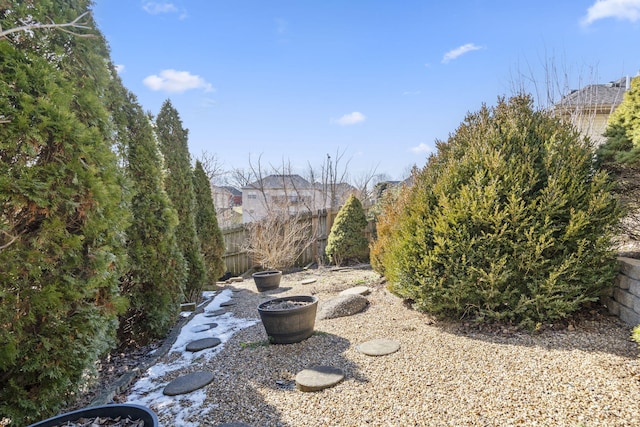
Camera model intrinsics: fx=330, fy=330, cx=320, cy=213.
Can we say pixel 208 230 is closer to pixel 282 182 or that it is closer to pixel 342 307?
pixel 342 307

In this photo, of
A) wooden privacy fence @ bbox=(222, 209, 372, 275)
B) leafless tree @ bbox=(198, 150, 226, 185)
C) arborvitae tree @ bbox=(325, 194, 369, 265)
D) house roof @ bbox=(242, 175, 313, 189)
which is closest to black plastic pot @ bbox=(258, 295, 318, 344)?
wooden privacy fence @ bbox=(222, 209, 372, 275)

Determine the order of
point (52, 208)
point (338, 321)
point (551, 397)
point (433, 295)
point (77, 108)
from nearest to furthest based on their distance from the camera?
1. point (551, 397)
2. point (52, 208)
3. point (77, 108)
4. point (433, 295)
5. point (338, 321)

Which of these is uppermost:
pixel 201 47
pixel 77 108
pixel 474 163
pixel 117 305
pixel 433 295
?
pixel 201 47

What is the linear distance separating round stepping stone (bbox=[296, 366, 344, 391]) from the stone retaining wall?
257 centimetres

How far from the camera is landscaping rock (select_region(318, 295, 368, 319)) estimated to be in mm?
4223

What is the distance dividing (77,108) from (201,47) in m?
3.55

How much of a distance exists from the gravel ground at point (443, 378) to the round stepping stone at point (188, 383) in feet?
0.29

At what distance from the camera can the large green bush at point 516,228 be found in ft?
9.82

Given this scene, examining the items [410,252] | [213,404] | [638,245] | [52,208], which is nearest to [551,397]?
A: [410,252]

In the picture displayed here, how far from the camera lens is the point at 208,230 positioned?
7.07m

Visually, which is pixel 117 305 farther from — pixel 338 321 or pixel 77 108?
pixel 338 321

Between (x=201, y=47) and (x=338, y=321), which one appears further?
(x=201, y=47)

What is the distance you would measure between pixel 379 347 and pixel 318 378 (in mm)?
745

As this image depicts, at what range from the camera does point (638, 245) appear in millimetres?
3803
